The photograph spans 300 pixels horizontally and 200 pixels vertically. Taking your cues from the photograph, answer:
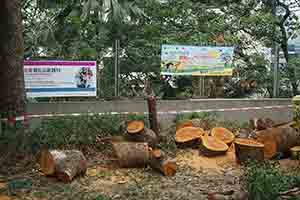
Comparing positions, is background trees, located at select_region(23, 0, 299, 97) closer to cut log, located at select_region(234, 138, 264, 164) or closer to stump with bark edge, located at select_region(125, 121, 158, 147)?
stump with bark edge, located at select_region(125, 121, 158, 147)

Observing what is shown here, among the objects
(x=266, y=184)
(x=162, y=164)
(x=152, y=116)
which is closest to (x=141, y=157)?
(x=162, y=164)

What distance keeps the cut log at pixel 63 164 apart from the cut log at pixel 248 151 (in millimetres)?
2540

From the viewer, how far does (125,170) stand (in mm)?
7184

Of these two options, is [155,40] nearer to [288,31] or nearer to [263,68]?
[263,68]

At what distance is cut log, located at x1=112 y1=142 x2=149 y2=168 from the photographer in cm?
722

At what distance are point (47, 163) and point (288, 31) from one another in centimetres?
1038

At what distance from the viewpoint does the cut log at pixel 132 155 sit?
722 cm

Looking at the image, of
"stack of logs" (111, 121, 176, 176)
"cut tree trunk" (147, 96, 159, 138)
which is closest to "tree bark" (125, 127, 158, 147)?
"stack of logs" (111, 121, 176, 176)

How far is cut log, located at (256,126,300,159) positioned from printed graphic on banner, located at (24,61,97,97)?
381cm

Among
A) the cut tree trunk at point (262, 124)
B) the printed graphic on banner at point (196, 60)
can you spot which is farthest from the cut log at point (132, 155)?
the printed graphic on banner at point (196, 60)

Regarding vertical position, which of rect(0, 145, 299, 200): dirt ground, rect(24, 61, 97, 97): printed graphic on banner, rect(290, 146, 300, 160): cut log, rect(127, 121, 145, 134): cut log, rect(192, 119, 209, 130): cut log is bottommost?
rect(0, 145, 299, 200): dirt ground

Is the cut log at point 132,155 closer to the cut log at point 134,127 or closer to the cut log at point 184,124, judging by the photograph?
the cut log at point 134,127

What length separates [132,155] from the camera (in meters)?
7.22

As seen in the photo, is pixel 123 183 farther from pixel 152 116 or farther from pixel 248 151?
pixel 152 116
